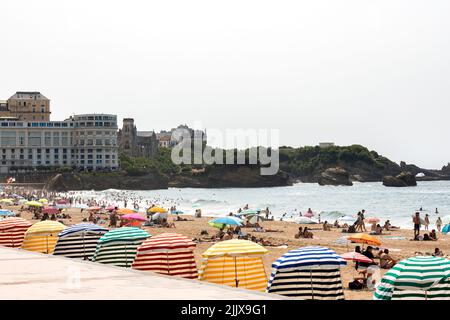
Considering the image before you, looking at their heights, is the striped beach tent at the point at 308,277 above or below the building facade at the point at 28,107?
below

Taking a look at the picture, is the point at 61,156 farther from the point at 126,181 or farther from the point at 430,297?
the point at 430,297

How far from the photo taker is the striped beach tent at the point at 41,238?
1839 cm

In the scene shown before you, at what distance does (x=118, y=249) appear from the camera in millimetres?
A: 15477

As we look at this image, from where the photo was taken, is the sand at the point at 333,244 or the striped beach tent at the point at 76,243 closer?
the striped beach tent at the point at 76,243

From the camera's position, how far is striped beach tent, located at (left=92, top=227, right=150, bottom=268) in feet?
50.4

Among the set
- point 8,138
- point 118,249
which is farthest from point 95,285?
point 8,138

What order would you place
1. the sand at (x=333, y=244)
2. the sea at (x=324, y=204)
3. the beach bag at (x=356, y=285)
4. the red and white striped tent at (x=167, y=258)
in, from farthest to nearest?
the sea at (x=324, y=204), the sand at (x=333, y=244), the beach bag at (x=356, y=285), the red and white striped tent at (x=167, y=258)

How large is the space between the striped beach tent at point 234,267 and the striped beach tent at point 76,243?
3.95 metres

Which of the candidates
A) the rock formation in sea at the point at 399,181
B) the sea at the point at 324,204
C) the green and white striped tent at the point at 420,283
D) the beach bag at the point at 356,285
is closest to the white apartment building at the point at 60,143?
the sea at the point at 324,204

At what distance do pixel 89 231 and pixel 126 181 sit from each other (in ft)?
554

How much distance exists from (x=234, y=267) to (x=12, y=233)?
863 centimetres

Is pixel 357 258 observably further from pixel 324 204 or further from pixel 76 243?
pixel 324 204

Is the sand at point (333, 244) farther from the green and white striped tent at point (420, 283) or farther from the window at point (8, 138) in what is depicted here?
the window at point (8, 138)

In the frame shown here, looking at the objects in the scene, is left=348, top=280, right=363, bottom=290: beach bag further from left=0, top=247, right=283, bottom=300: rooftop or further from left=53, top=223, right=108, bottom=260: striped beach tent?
left=0, top=247, right=283, bottom=300: rooftop
